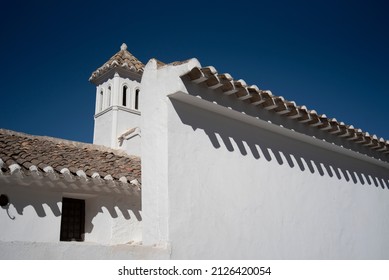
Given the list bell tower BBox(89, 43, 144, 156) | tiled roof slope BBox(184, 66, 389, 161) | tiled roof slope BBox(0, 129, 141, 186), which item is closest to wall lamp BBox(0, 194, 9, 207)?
tiled roof slope BBox(0, 129, 141, 186)

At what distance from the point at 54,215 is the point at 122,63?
32.0 ft

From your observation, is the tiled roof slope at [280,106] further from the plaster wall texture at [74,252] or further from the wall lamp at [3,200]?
the wall lamp at [3,200]

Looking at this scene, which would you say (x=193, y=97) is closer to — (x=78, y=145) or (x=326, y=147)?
(x=326, y=147)

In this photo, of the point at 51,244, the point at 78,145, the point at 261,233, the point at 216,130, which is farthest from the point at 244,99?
the point at 78,145

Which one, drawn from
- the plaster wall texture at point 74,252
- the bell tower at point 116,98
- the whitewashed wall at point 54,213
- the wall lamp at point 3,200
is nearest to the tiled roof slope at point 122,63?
the bell tower at point 116,98

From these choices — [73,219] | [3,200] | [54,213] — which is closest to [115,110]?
[73,219]

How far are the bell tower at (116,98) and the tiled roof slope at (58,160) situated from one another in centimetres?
520

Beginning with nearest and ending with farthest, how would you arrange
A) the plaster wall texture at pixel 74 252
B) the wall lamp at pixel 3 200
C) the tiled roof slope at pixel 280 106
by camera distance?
the plaster wall texture at pixel 74 252 < the tiled roof slope at pixel 280 106 < the wall lamp at pixel 3 200

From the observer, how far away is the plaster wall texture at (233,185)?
14.6 ft

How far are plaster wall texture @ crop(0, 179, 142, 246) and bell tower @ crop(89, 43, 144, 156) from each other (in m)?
6.94

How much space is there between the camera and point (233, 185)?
5074 millimetres

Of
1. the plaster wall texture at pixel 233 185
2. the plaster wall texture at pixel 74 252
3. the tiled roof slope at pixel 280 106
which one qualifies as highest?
the tiled roof slope at pixel 280 106

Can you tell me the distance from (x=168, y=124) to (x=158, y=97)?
0.42 meters

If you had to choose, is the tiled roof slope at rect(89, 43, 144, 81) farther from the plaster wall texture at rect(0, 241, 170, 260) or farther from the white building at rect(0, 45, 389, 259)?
the plaster wall texture at rect(0, 241, 170, 260)
